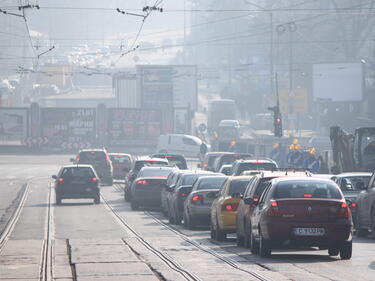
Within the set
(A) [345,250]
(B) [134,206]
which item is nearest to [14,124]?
(B) [134,206]

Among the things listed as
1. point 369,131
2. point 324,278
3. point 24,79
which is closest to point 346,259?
point 324,278

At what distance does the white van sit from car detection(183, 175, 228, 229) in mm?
50739

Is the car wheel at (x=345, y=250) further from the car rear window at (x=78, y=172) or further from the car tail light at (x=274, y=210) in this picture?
the car rear window at (x=78, y=172)

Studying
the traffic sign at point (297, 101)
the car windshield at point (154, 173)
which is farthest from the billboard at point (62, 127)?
the car windshield at point (154, 173)

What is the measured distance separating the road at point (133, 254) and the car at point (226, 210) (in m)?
0.38

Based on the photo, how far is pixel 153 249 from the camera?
20.5 metres

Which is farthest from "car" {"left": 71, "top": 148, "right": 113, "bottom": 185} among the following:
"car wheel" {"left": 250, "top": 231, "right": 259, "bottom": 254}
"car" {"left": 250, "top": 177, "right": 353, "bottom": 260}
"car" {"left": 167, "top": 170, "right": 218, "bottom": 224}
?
"car" {"left": 250, "top": 177, "right": 353, "bottom": 260}

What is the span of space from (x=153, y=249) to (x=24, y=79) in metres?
133

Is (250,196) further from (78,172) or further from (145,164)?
(145,164)

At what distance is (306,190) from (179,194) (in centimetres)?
1080

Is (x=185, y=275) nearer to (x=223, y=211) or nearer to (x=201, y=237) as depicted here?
(x=223, y=211)

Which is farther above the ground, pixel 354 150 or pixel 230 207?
pixel 354 150

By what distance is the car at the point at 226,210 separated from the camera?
22531 millimetres

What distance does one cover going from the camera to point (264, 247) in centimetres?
1814
